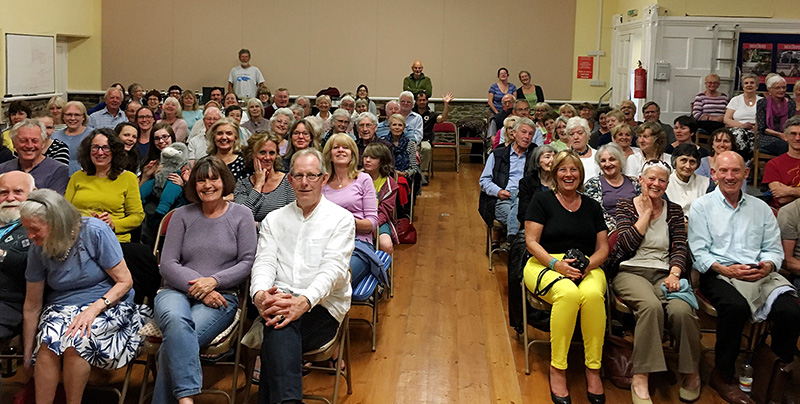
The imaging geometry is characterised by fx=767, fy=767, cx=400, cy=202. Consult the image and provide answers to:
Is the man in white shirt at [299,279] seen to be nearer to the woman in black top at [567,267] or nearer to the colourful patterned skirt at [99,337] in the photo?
the colourful patterned skirt at [99,337]

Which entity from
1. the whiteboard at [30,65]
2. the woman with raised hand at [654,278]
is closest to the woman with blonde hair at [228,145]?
the woman with raised hand at [654,278]

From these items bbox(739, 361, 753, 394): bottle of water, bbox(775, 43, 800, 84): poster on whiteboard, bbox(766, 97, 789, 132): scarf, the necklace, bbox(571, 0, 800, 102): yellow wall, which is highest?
bbox(571, 0, 800, 102): yellow wall

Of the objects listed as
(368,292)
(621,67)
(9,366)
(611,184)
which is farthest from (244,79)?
(368,292)

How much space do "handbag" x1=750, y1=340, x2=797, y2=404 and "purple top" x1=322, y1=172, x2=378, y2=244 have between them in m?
2.18

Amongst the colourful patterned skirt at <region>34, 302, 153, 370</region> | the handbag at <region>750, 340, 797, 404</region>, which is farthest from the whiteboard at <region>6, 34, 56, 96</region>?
the handbag at <region>750, 340, 797, 404</region>

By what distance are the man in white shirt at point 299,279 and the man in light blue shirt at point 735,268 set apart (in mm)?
1851

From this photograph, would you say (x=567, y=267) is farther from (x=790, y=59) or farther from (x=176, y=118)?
(x=790, y=59)

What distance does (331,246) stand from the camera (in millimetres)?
3486

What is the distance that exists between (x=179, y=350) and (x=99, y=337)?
39 centimetres

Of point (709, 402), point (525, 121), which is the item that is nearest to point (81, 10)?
point (525, 121)

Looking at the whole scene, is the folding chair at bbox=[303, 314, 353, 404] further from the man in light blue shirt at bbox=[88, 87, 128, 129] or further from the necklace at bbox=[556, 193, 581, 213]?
the man in light blue shirt at bbox=[88, 87, 128, 129]

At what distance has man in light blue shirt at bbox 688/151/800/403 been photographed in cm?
373

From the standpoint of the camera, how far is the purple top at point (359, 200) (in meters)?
4.56

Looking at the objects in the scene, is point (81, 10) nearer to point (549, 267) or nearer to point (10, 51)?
point (10, 51)
